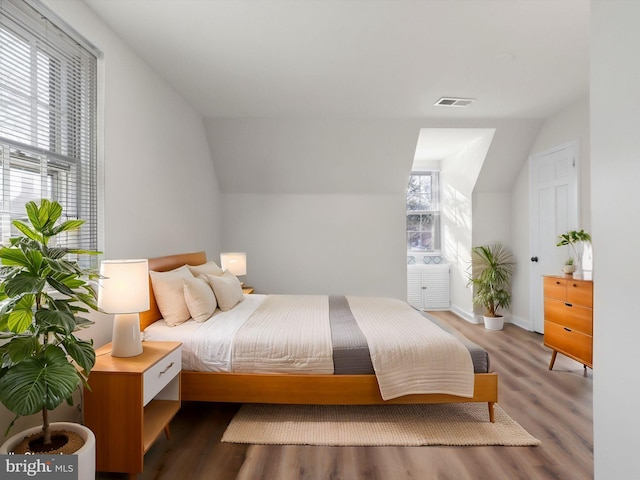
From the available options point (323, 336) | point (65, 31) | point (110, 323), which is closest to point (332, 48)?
point (65, 31)

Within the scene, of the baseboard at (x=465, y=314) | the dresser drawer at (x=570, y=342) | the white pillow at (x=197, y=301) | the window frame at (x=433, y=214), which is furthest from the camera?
the window frame at (x=433, y=214)

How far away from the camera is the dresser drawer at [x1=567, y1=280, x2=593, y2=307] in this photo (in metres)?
3.10

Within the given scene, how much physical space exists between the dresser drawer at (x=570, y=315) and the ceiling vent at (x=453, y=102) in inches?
83.8

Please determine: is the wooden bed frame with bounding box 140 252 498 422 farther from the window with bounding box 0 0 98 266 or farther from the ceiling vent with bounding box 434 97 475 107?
the ceiling vent with bounding box 434 97 475 107

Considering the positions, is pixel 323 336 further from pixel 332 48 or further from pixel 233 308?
pixel 332 48

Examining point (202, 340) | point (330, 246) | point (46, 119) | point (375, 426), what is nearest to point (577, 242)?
point (330, 246)

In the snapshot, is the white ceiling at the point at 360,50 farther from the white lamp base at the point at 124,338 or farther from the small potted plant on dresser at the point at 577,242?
the white lamp base at the point at 124,338

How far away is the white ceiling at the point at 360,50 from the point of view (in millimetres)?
2361

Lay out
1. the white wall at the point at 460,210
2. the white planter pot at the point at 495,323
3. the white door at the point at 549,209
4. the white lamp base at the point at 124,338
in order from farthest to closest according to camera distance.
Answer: the white wall at the point at 460,210, the white planter pot at the point at 495,323, the white door at the point at 549,209, the white lamp base at the point at 124,338

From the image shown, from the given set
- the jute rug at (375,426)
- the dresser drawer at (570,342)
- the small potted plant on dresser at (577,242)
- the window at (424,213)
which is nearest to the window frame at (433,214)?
the window at (424,213)

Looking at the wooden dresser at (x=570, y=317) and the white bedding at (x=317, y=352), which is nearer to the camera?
the white bedding at (x=317, y=352)

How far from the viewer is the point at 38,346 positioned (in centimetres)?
147

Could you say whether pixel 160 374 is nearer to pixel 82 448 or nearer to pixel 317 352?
pixel 82 448

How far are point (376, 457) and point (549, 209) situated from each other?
3762 millimetres
